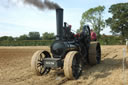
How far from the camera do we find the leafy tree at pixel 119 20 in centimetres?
4328

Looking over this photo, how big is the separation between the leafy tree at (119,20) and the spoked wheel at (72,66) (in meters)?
38.4

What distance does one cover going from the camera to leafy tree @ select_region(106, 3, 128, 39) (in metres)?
43.3

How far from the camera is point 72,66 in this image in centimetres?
595

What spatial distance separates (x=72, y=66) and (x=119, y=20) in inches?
1619

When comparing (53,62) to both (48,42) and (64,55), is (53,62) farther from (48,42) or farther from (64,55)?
(48,42)

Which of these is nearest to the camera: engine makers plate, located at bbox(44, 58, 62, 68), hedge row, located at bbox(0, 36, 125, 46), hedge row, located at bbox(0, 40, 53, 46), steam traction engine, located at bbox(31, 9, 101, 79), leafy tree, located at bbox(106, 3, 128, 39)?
steam traction engine, located at bbox(31, 9, 101, 79)

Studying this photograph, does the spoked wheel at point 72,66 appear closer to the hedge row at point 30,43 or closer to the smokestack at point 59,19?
the smokestack at point 59,19

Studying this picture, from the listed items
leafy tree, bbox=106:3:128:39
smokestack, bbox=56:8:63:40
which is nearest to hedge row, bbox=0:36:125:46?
leafy tree, bbox=106:3:128:39

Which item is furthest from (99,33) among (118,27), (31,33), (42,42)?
(31,33)

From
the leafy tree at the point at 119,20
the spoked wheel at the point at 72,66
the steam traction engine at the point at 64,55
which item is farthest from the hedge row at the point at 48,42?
the spoked wheel at the point at 72,66

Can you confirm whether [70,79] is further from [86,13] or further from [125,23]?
[86,13]

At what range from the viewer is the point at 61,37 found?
6.73m

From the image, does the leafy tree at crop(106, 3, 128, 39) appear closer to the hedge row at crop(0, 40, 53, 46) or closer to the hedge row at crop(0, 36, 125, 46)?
the hedge row at crop(0, 36, 125, 46)

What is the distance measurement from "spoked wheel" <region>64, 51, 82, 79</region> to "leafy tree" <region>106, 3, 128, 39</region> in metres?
38.4
